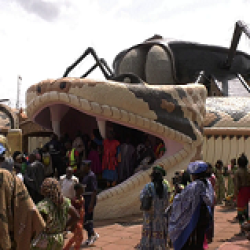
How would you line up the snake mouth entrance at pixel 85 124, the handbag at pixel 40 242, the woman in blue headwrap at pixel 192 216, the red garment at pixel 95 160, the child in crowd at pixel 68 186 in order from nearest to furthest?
the handbag at pixel 40 242 → the woman in blue headwrap at pixel 192 216 → the child in crowd at pixel 68 186 → the snake mouth entrance at pixel 85 124 → the red garment at pixel 95 160

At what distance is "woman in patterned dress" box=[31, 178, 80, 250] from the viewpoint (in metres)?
2.72

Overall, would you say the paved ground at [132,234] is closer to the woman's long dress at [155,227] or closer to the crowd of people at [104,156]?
the woman's long dress at [155,227]

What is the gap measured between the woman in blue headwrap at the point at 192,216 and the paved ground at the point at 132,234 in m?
1.31

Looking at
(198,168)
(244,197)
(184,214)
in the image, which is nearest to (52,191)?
(184,214)

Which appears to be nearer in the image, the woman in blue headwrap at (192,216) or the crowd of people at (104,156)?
the woman in blue headwrap at (192,216)

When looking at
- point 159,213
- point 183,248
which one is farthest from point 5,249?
point 159,213

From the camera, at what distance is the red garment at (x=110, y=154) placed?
6902 mm

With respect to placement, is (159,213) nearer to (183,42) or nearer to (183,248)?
(183,248)

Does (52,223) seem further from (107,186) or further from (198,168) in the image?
(107,186)

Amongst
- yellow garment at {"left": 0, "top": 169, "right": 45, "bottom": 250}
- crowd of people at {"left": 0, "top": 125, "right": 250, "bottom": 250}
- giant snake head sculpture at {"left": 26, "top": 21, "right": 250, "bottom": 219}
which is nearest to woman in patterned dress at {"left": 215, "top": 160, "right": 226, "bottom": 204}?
crowd of people at {"left": 0, "top": 125, "right": 250, "bottom": 250}

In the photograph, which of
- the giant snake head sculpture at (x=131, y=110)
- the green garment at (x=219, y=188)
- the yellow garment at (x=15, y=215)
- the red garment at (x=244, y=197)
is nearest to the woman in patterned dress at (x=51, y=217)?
the yellow garment at (x=15, y=215)

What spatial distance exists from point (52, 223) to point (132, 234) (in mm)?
2785

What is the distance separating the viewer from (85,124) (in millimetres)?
8859

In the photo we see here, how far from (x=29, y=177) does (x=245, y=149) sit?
7.61 metres
